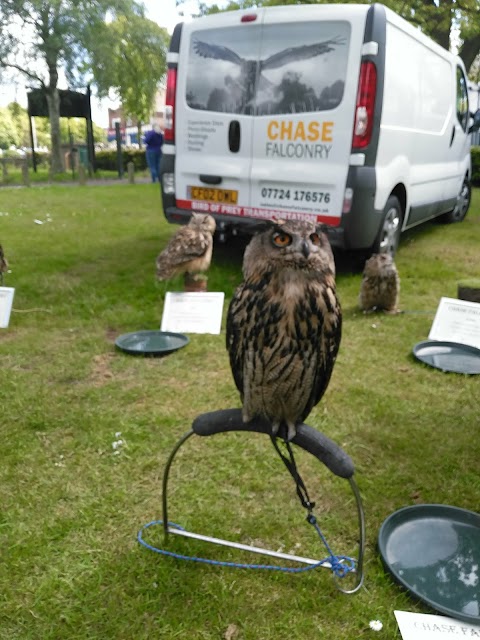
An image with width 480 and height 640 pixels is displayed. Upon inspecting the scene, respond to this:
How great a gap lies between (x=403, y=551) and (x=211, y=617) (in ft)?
2.79

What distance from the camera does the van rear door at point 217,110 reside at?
543 cm

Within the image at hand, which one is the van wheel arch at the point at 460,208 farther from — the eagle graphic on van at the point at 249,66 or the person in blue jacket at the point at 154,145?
the person in blue jacket at the point at 154,145

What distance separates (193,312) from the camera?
14.2ft

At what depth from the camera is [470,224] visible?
9.68 meters

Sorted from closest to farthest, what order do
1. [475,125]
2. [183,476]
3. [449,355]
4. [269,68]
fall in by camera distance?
[183,476], [449,355], [269,68], [475,125]

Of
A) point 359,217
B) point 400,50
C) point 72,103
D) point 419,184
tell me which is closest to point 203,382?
point 359,217

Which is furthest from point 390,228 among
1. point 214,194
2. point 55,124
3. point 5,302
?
point 55,124

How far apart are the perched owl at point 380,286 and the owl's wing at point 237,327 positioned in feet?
9.94

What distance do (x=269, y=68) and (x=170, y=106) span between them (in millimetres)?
1288

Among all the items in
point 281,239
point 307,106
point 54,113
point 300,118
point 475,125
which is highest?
point 54,113

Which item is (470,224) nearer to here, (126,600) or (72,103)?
(126,600)

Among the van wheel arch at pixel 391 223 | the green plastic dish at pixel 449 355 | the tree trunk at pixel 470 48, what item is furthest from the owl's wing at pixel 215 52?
the tree trunk at pixel 470 48

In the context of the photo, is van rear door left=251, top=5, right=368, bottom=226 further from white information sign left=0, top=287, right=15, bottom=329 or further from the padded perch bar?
the padded perch bar

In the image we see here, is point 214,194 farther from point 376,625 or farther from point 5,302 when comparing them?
point 376,625
